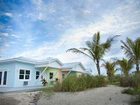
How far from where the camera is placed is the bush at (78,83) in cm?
1146

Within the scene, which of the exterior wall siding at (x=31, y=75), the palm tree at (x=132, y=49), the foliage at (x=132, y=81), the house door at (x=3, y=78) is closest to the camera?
the foliage at (x=132, y=81)

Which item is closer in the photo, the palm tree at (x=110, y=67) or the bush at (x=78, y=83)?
the bush at (x=78, y=83)

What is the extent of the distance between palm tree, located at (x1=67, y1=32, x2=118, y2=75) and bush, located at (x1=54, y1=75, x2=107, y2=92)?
21.3 feet

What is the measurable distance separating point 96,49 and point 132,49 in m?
5.49

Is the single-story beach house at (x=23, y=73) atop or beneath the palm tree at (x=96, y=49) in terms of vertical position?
beneath

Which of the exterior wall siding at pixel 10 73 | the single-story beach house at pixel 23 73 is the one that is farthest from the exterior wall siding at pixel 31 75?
the exterior wall siding at pixel 10 73

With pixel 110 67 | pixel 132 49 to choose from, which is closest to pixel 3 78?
pixel 110 67

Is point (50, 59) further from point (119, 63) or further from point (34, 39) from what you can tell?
point (119, 63)

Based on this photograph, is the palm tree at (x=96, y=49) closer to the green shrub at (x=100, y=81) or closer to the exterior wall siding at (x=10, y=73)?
the green shrub at (x=100, y=81)

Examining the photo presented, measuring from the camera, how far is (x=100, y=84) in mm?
13898

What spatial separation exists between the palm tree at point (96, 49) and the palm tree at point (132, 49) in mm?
3091

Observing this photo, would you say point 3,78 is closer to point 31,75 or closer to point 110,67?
point 31,75

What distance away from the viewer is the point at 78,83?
11953 mm

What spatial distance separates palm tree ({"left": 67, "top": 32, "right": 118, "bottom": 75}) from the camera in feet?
65.5
